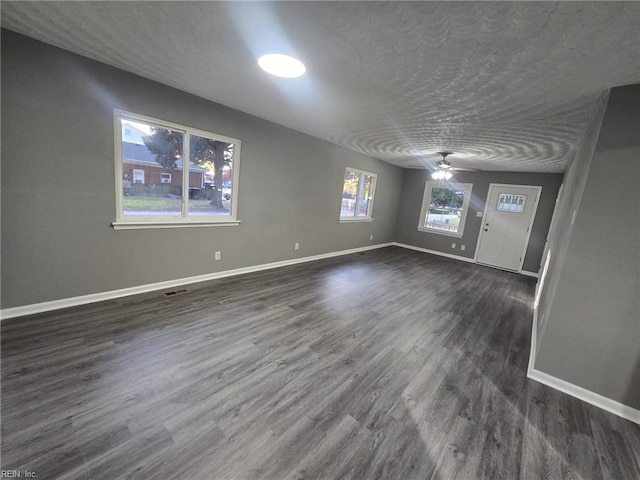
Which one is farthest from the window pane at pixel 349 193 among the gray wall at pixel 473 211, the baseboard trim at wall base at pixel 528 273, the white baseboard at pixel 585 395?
the white baseboard at pixel 585 395

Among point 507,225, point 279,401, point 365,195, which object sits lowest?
point 279,401

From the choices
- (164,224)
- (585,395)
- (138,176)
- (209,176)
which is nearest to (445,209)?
(585,395)

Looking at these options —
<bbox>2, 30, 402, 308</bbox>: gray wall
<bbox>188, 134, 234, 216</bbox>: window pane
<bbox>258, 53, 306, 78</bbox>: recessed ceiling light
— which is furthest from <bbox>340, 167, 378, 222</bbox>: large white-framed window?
<bbox>258, 53, 306, 78</bbox>: recessed ceiling light

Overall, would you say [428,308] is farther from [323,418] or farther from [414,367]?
[323,418]

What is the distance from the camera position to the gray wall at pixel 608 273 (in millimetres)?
1914

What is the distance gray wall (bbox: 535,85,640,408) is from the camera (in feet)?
6.28

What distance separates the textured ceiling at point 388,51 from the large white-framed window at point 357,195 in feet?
9.62

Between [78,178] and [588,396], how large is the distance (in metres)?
4.98

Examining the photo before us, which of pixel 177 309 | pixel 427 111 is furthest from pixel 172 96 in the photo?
pixel 427 111

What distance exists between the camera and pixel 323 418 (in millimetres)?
1744

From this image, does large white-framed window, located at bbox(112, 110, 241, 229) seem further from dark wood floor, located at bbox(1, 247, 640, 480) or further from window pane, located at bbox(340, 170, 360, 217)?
window pane, located at bbox(340, 170, 360, 217)

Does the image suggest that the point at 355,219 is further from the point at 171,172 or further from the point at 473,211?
the point at 171,172

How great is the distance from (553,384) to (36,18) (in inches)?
197

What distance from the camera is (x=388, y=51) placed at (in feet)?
5.86
